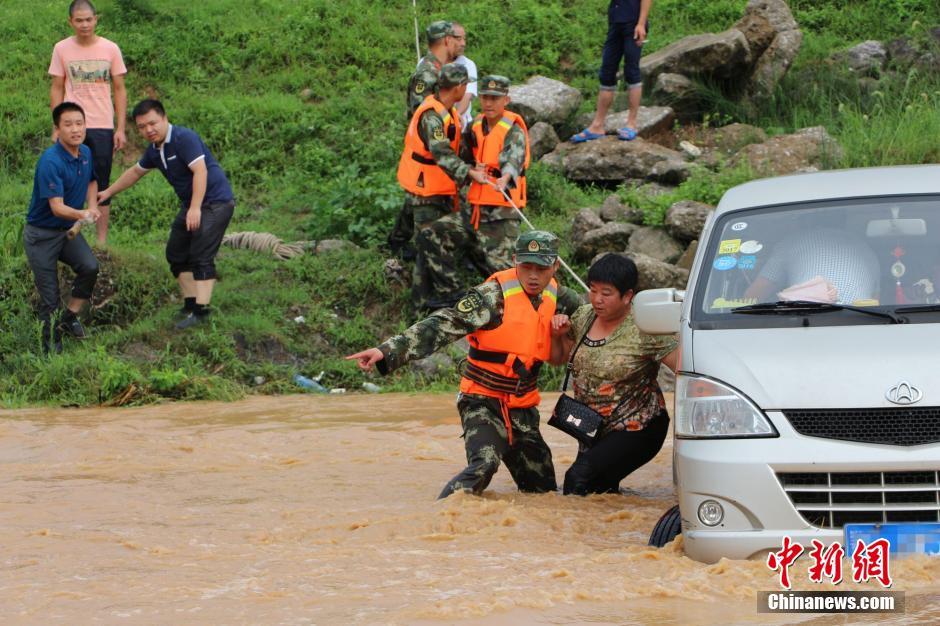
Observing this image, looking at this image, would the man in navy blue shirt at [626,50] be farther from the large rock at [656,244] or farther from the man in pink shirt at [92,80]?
the man in pink shirt at [92,80]

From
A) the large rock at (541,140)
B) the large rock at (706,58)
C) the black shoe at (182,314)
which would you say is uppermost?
the large rock at (706,58)

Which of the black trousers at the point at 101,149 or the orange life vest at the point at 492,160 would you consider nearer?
the orange life vest at the point at 492,160

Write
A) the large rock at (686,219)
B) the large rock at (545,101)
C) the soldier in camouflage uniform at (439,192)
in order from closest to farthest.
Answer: the soldier in camouflage uniform at (439,192)
the large rock at (686,219)
the large rock at (545,101)

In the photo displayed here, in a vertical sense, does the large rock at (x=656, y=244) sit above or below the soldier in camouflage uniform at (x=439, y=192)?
below

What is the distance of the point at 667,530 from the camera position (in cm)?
618

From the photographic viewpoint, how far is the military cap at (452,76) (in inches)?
447

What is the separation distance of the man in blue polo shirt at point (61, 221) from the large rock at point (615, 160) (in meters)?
5.10

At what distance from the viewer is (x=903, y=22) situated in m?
17.6

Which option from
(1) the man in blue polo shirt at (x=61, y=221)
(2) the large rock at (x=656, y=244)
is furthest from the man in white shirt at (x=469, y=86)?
(1) the man in blue polo shirt at (x=61, y=221)

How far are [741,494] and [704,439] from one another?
0.29m

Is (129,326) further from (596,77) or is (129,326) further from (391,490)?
(596,77)

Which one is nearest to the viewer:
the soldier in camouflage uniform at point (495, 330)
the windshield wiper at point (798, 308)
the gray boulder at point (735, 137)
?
the windshield wiper at point (798, 308)

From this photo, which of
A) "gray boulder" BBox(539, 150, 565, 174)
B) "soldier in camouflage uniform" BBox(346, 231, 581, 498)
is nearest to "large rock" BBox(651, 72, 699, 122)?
"gray boulder" BBox(539, 150, 565, 174)

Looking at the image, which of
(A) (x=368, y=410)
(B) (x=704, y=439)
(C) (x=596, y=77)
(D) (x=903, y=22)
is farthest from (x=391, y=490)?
(D) (x=903, y=22)
